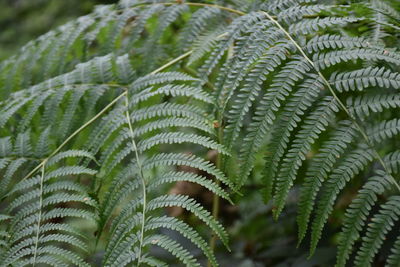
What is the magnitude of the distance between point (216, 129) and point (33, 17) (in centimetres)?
302

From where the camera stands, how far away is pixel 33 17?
371 centimetres

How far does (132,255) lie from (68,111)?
26.0 inches

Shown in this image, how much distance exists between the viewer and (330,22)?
3.69 feet

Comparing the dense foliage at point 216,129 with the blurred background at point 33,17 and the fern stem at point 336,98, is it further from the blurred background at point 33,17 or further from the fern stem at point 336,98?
the blurred background at point 33,17

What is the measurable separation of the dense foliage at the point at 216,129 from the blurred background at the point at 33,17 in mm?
1789

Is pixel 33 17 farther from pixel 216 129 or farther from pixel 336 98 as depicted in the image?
pixel 336 98

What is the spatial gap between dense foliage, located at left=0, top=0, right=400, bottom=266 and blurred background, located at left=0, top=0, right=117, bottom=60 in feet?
5.87

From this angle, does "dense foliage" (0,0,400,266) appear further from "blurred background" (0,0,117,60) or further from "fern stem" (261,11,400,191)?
"blurred background" (0,0,117,60)

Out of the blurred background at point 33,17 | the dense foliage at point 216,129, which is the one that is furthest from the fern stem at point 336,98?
the blurred background at point 33,17

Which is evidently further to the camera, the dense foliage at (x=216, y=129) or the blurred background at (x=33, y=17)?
the blurred background at (x=33, y=17)

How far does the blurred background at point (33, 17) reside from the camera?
3.48 m

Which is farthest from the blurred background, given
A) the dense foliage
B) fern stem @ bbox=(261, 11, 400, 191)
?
fern stem @ bbox=(261, 11, 400, 191)

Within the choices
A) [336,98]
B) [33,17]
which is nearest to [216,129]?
[336,98]

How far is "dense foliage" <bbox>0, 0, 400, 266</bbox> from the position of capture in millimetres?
950
